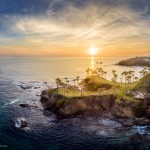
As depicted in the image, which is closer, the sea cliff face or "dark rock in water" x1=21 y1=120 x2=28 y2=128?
"dark rock in water" x1=21 y1=120 x2=28 y2=128

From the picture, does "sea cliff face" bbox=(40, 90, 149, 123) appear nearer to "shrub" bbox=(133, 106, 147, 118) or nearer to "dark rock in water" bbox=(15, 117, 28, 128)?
"shrub" bbox=(133, 106, 147, 118)

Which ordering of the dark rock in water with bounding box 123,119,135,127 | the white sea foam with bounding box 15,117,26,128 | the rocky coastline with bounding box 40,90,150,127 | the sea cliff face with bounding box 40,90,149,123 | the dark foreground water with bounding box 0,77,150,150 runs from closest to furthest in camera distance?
the dark foreground water with bounding box 0,77,150,150 → the white sea foam with bounding box 15,117,26,128 → the dark rock in water with bounding box 123,119,135,127 → the rocky coastline with bounding box 40,90,150,127 → the sea cliff face with bounding box 40,90,149,123

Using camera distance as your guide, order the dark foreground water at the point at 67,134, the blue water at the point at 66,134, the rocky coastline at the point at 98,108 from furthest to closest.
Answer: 1. the rocky coastline at the point at 98,108
2. the dark foreground water at the point at 67,134
3. the blue water at the point at 66,134

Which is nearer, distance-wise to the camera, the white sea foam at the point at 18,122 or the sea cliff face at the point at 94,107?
the white sea foam at the point at 18,122

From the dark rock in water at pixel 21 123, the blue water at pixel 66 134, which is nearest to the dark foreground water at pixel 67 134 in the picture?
the blue water at pixel 66 134

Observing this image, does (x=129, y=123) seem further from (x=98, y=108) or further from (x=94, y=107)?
(x=94, y=107)

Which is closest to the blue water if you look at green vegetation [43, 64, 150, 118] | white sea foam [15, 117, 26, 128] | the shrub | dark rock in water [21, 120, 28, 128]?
white sea foam [15, 117, 26, 128]

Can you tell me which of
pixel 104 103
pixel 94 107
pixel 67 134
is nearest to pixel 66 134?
pixel 67 134

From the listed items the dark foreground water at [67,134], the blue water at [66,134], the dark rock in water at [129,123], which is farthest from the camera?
the dark rock in water at [129,123]

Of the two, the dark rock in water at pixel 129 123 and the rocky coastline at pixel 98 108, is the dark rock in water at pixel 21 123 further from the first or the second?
the dark rock in water at pixel 129 123

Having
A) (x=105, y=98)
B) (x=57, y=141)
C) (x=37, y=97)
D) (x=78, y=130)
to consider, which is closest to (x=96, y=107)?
(x=105, y=98)

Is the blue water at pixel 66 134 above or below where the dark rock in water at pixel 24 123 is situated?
below
